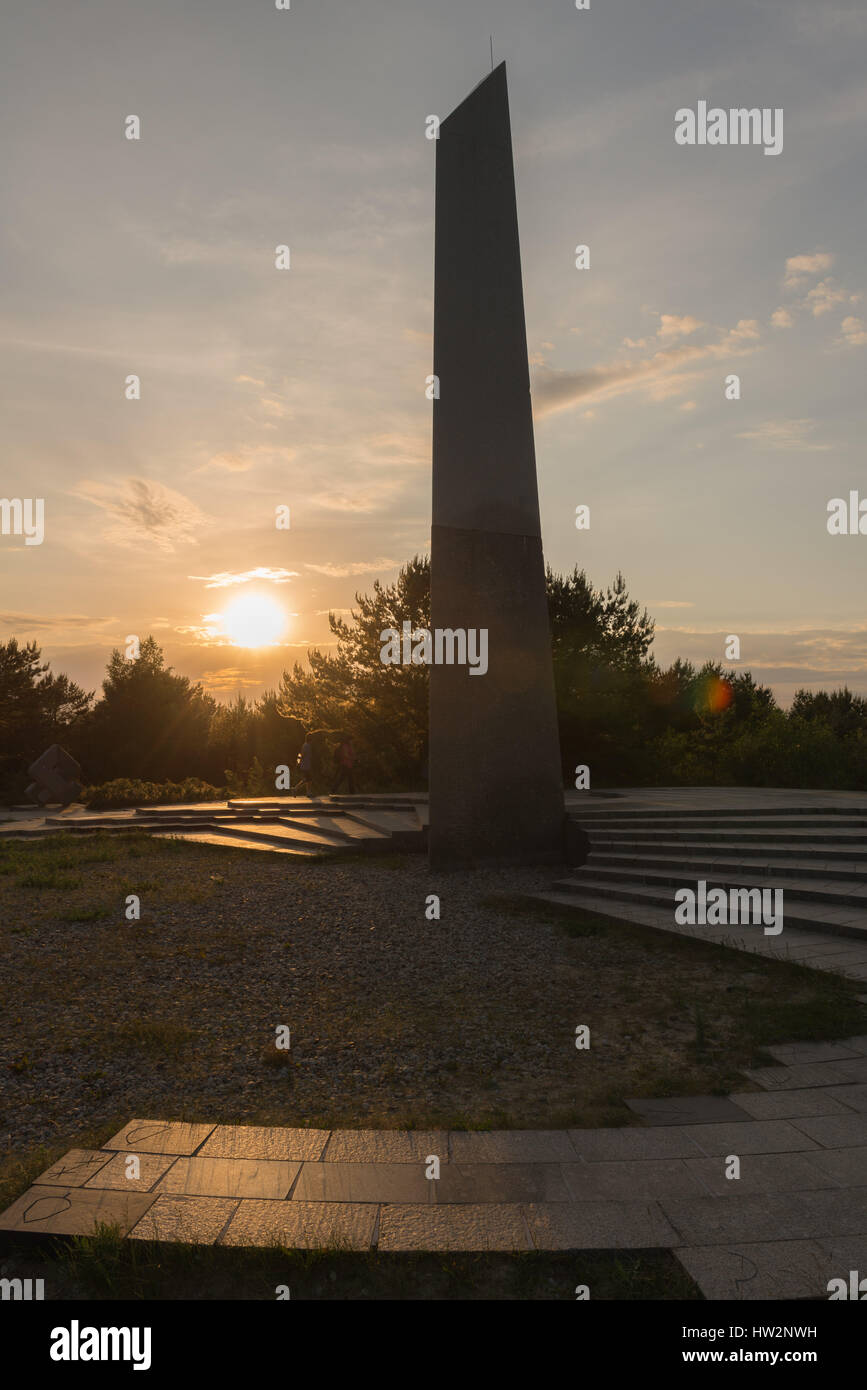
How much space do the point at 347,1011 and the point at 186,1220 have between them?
2.82m

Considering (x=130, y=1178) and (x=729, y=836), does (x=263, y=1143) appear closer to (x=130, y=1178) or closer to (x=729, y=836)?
(x=130, y=1178)

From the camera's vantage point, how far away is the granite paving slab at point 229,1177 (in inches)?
126

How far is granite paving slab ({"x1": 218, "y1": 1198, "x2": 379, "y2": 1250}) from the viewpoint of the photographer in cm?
285

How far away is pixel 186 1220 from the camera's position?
298 cm

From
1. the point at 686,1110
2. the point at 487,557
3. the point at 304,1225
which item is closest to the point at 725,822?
the point at 487,557

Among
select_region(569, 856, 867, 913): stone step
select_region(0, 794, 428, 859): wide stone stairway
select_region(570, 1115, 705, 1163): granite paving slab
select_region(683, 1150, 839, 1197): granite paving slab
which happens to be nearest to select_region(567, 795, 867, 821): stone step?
select_region(569, 856, 867, 913): stone step

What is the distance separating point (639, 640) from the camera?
26.4 metres

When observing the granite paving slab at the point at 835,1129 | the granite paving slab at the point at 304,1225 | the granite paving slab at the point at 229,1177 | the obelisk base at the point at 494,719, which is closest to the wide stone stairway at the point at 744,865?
the obelisk base at the point at 494,719

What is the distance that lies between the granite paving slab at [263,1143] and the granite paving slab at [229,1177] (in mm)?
63

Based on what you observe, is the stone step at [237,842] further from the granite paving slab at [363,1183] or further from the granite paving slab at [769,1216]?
the granite paving slab at [769,1216]

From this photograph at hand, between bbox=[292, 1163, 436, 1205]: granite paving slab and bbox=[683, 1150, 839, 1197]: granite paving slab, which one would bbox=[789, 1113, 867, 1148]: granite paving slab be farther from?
bbox=[292, 1163, 436, 1205]: granite paving slab

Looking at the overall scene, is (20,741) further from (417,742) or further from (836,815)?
(836,815)

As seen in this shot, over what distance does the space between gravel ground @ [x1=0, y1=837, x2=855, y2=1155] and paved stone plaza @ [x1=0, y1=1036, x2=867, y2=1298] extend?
1.21 feet

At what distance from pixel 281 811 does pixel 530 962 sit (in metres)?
9.91
